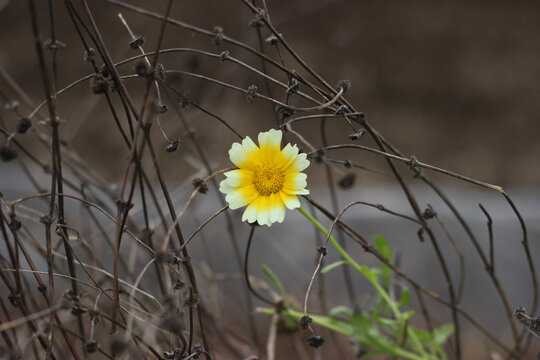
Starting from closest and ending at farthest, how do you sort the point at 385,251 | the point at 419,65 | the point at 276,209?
the point at 276,209 → the point at 385,251 → the point at 419,65

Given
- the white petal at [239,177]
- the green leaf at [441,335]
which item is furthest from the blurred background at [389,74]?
the white petal at [239,177]

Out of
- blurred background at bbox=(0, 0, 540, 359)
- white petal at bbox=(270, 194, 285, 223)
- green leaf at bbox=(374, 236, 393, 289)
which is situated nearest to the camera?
white petal at bbox=(270, 194, 285, 223)

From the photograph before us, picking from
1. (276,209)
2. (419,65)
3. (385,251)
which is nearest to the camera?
(276,209)

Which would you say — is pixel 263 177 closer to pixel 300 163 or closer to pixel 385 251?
pixel 300 163

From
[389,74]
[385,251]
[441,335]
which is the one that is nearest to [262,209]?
[385,251]

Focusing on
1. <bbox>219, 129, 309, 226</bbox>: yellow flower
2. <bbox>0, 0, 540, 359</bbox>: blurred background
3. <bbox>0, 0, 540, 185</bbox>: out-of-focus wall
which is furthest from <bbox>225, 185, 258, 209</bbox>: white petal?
<bbox>0, 0, 540, 185</bbox>: out-of-focus wall

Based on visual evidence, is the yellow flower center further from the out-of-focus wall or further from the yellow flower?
the out-of-focus wall

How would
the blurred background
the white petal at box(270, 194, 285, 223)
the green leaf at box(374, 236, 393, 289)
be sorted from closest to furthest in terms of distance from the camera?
the white petal at box(270, 194, 285, 223) < the green leaf at box(374, 236, 393, 289) < the blurred background

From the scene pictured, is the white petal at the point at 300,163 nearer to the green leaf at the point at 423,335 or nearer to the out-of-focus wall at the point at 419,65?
the green leaf at the point at 423,335

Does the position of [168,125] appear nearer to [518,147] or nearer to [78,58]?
[78,58]

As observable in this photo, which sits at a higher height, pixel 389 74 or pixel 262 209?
pixel 389 74
